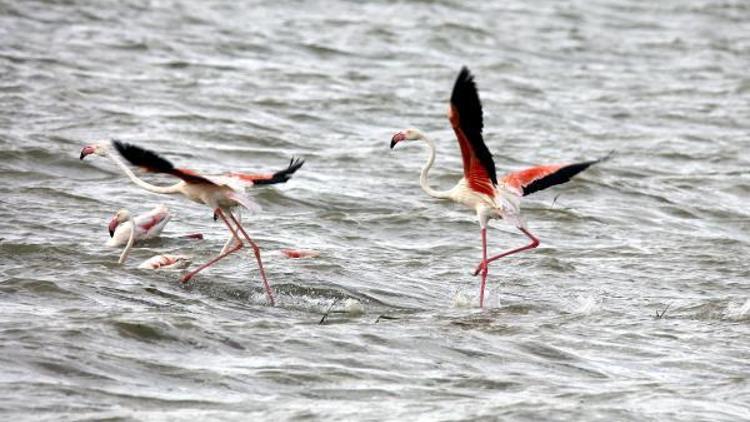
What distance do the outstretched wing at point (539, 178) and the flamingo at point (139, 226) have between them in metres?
2.73

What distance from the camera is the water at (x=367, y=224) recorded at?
7.33 meters

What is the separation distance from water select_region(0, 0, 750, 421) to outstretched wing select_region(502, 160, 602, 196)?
0.79m

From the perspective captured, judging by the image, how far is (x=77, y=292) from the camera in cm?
877

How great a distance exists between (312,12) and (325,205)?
41.0 feet

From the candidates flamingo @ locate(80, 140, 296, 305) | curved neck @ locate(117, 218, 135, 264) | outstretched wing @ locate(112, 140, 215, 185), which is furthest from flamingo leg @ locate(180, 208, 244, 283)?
outstretched wing @ locate(112, 140, 215, 185)

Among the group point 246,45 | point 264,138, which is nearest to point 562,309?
point 264,138

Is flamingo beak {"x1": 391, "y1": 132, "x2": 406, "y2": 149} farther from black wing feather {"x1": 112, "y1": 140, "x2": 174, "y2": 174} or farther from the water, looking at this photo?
black wing feather {"x1": 112, "y1": 140, "x2": 174, "y2": 174}

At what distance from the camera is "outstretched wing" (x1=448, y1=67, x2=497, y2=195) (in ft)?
28.8

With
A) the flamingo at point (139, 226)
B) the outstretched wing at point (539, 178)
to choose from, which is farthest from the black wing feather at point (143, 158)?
the outstretched wing at point (539, 178)

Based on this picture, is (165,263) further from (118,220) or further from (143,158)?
(143,158)

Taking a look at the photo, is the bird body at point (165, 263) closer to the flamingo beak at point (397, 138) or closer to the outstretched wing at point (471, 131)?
the flamingo beak at point (397, 138)

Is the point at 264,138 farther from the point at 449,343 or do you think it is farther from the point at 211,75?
the point at 449,343

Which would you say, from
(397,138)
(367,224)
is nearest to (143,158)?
(397,138)

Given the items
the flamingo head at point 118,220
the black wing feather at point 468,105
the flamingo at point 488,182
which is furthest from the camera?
the flamingo head at point 118,220
